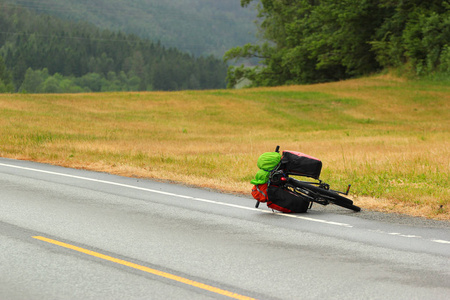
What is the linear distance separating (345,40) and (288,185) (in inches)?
2407

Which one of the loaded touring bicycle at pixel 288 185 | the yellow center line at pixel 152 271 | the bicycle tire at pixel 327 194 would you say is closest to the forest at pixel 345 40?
the bicycle tire at pixel 327 194

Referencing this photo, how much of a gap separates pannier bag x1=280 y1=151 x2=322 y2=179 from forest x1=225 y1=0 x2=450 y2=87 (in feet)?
159

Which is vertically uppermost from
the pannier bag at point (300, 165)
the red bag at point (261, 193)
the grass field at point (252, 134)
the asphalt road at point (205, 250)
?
the pannier bag at point (300, 165)

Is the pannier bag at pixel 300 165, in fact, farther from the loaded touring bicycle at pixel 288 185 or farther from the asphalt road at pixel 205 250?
the asphalt road at pixel 205 250

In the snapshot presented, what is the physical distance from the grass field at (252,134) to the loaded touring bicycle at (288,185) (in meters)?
1.39

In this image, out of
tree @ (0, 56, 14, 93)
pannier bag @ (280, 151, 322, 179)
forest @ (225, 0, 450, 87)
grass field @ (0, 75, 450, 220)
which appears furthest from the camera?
tree @ (0, 56, 14, 93)

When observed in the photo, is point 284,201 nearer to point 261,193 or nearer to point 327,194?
point 261,193

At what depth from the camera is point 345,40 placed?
69.4 metres

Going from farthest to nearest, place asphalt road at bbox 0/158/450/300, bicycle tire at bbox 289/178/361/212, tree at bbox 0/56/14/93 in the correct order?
tree at bbox 0/56/14/93 < bicycle tire at bbox 289/178/361/212 < asphalt road at bbox 0/158/450/300

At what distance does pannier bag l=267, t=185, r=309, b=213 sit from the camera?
10.6 m

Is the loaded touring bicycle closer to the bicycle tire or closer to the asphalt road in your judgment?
the bicycle tire

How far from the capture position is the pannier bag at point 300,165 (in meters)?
10.6

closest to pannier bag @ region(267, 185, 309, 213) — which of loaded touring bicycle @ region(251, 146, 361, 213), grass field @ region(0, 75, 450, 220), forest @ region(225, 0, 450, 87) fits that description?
loaded touring bicycle @ region(251, 146, 361, 213)

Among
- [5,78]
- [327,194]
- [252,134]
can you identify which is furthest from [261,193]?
[5,78]
